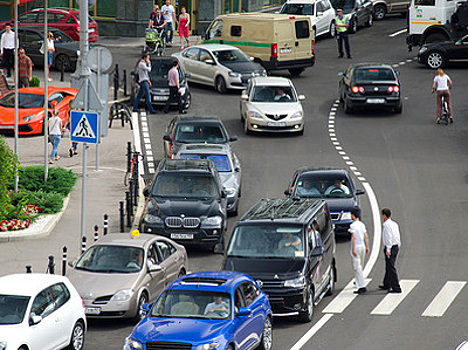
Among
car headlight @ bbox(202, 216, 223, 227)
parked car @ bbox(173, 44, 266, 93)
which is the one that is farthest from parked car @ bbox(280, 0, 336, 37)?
car headlight @ bbox(202, 216, 223, 227)

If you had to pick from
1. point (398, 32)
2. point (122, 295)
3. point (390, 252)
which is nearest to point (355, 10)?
point (398, 32)

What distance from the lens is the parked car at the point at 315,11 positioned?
51.3 metres

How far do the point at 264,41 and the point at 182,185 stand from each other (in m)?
18.8

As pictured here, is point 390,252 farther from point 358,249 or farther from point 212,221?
point 212,221

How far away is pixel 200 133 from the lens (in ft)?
101

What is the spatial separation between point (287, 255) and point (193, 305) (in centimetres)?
353

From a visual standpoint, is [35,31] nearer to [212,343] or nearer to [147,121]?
[147,121]

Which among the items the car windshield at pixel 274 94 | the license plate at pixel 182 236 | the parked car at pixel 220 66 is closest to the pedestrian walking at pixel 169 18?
the parked car at pixel 220 66

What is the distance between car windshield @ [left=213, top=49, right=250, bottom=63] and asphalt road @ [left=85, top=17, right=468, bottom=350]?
1.30 meters

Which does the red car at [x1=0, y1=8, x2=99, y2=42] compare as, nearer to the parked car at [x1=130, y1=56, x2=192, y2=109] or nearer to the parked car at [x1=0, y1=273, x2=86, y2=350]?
the parked car at [x1=130, y1=56, x2=192, y2=109]

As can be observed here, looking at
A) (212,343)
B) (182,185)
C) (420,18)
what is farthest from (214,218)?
(420,18)

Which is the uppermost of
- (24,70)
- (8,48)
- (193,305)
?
(8,48)

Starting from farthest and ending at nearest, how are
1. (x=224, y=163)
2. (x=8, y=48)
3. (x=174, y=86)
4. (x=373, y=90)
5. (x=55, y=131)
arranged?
1. (x=8, y=48)
2. (x=174, y=86)
3. (x=373, y=90)
4. (x=55, y=131)
5. (x=224, y=163)

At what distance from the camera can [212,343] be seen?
49.5 ft
